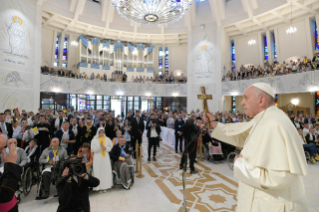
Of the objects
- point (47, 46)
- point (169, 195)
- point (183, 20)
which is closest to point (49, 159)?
point (169, 195)

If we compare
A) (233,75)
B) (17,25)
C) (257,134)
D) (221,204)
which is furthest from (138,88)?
(257,134)

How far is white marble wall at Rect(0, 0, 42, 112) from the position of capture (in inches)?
460

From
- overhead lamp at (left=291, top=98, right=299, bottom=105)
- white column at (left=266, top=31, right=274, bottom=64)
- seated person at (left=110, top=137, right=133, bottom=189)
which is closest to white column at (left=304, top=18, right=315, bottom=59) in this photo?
white column at (left=266, top=31, right=274, bottom=64)

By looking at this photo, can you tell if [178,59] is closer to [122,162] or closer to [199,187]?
[122,162]

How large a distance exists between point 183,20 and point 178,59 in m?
5.16

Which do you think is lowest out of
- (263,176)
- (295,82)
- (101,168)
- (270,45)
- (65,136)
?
(101,168)

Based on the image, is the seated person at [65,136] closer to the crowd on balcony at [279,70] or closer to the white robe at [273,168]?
the white robe at [273,168]

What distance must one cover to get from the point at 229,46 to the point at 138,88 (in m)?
11.3

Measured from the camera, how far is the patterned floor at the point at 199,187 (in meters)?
3.88

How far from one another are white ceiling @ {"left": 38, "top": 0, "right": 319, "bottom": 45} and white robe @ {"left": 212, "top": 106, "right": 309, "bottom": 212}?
17.3m

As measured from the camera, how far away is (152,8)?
8.46m

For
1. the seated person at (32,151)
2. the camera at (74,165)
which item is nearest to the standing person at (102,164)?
the seated person at (32,151)

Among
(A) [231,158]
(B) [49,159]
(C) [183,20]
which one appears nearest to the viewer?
(B) [49,159]

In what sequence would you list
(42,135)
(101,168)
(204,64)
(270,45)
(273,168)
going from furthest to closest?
(204,64) → (270,45) → (42,135) → (101,168) → (273,168)
